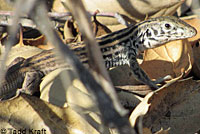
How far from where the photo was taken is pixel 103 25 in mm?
4379

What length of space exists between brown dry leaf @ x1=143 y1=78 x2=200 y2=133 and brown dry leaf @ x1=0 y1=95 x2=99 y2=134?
20.5 inches

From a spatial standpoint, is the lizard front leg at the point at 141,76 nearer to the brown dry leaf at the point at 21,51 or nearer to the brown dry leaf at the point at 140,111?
the brown dry leaf at the point at 140,111

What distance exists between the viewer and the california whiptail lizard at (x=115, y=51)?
3773 millimetres

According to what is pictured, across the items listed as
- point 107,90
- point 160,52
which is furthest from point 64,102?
point 160,52

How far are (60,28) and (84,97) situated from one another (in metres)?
2.28

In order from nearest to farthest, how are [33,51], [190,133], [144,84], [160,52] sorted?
[190,133]
[144,84]
[160,52]
[33,51]

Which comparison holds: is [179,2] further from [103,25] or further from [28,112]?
[28,112]

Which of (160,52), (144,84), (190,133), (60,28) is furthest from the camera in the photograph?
(60,28)

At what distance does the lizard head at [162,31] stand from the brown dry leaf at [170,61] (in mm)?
104

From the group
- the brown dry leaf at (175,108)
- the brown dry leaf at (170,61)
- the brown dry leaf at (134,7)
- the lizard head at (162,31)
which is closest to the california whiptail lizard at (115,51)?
the lizard head at (162,31)

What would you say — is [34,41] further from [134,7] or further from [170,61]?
[170,61]

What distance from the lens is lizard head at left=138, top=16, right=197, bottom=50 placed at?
12.0 feet

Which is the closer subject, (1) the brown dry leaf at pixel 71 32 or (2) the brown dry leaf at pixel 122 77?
(2) the brown dry leaf at pixel 122 77

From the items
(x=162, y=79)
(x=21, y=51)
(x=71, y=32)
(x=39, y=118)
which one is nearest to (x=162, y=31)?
(x=162, y=79)
